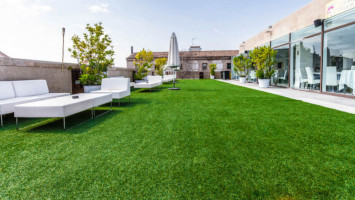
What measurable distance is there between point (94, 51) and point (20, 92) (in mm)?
2867

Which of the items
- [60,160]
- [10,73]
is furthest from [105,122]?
[10,73]

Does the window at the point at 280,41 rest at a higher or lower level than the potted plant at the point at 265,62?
higher

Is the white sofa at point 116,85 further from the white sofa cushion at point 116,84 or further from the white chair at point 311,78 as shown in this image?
the white chair at point 311,78

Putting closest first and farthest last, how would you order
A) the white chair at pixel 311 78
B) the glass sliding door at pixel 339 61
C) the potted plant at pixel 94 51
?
1. the glass sliding door at pixel 339 61
2. the potted plant at pixel 94 51
3. the white chair at pixel 311 78

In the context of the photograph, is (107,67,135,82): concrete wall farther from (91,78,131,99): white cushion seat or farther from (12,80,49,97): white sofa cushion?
(12,80,49,97): white sofa cushion

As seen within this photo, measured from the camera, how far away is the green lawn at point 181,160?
1.56 metres

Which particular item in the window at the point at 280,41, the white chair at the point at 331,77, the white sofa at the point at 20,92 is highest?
the window at the point at 280,41

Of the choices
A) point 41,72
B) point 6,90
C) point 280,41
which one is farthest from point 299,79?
point 6,90

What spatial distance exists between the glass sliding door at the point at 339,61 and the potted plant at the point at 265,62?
3.37 m

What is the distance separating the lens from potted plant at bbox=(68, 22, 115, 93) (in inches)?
273

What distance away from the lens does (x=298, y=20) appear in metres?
9.40

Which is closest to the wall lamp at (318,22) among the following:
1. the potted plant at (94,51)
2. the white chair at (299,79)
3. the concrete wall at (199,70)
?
the white chair at (299,79)

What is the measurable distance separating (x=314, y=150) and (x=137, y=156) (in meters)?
1.86

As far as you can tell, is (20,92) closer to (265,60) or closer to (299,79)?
(299,79)
